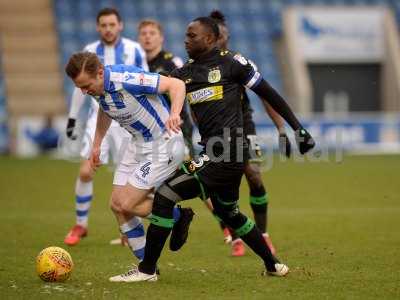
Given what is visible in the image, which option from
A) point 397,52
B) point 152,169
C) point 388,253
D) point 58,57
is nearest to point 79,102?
point 152,169

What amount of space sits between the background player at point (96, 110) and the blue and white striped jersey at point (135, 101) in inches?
89.3

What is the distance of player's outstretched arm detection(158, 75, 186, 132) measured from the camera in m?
6.76

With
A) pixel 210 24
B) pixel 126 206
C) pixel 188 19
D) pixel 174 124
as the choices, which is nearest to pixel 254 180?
pixel 126 206

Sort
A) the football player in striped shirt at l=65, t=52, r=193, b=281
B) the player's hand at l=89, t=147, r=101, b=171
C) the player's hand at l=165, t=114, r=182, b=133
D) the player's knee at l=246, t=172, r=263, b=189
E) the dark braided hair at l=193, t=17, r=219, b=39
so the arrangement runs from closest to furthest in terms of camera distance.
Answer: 1. the player's hand at l=165, t=114, r=182, b=133
2. the football player in striped shirt at l=65, t=52, r=193, b=281
3. the dark braided hair at l=193, t=17, r=219, b=39
4. the player's hand at l=89, t=147, r=101, b=171
5. the player's knee at l=246, t=172, r=263, b=189

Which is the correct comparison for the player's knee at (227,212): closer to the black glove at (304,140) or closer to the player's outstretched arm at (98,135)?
the black glove at (304,140)

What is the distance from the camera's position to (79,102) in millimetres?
9945

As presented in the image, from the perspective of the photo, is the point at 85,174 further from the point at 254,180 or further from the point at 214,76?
the point at 214,76

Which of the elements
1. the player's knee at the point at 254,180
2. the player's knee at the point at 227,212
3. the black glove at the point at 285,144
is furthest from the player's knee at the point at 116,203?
the player's knee at the point at 254,180

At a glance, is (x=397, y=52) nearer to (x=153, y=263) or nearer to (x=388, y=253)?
(x=388, y=253)

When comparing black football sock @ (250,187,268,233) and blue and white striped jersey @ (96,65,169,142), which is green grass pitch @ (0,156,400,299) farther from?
blue and white striped jersey @ (96,65,169,142)

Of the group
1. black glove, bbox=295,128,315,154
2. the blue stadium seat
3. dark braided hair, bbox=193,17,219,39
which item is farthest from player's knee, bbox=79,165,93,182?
the blue stadium seat

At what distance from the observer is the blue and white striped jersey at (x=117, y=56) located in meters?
9.99

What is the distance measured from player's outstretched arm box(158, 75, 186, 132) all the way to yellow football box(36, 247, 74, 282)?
55.0 inches

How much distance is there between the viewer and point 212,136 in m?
7.29
